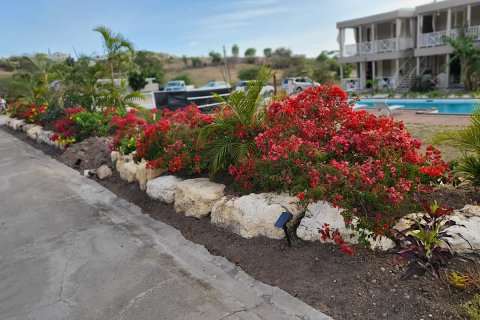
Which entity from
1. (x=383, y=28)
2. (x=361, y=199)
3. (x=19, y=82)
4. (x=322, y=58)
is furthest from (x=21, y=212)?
(x=322, y=58)

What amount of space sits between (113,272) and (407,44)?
24769 millimetres

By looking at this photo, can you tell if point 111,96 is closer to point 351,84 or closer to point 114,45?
point 114,45

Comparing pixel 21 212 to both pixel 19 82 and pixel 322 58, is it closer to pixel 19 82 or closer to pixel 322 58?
pixel 19 82

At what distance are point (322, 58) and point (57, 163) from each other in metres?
47.3

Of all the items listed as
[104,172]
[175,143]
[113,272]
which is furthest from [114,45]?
[113,272]

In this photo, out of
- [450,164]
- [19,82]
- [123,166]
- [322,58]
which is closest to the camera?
[450,164]

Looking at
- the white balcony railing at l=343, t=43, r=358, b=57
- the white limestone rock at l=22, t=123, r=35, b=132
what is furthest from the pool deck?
the white limestone rock at l=22, t=123, r=35, b=132

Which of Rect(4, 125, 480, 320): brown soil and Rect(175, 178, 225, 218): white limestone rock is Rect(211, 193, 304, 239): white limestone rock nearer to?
Rect(4, 125, 480, 320): brown soil

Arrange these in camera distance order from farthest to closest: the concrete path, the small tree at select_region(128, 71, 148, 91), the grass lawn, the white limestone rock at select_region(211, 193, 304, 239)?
the small tree at select_region(128, 71, 148, 91)
the grass lawn
the white limestone rock at select_region(211, 193, 304, 239)
the concrete path

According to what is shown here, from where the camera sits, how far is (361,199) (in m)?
3.92

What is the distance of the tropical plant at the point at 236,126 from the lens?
5.29 metres

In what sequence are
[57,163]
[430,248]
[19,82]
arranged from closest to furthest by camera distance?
1. [430,248]
2. [57,163]
3. [19,82]

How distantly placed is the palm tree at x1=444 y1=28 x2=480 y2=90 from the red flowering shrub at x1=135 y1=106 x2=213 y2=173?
17.3 m

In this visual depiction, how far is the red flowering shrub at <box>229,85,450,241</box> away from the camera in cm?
393
